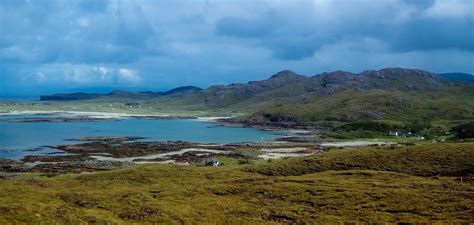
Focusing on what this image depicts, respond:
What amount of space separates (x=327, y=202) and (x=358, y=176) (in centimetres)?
2170

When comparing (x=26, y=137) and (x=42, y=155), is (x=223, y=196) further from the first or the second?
(x=26, y=137)

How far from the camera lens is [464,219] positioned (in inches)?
2224

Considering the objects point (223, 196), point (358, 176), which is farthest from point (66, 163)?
point (358, 176)

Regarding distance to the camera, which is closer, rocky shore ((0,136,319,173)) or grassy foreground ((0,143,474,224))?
grassy foreground ((0,143,474,224))

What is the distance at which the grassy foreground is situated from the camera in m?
60.3

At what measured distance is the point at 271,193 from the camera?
7406 cm

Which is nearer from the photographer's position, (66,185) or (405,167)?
(66,185)

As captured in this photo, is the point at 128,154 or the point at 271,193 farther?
the point at 128,154

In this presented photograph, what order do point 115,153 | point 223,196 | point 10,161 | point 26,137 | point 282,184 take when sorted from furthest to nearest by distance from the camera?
point 26,137
point 115,153
point 10,161
point 282,184
point 223,196

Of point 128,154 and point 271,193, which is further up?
point 271,193

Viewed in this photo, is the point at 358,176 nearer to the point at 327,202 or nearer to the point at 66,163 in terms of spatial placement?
the point at 327,202

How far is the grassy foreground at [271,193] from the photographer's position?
60.3 m

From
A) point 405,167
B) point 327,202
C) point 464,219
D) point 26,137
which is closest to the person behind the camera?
point 464,219

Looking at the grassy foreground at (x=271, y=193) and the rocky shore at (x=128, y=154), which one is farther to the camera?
the rocky shore at (x=128, y=154)
